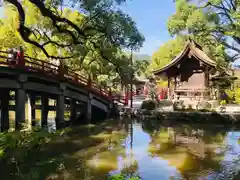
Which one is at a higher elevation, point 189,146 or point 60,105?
point 60,105

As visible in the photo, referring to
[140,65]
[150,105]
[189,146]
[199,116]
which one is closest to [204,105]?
[199,116]

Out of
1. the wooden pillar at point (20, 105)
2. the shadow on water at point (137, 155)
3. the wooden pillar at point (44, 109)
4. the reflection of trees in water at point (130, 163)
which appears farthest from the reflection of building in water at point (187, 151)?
the wooden pillar at point (44, 109)

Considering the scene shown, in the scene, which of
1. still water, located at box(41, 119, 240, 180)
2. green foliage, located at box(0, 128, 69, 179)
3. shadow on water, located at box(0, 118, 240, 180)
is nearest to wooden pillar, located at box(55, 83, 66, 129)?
shadow on water, located at box(0, 118, 240, 180)

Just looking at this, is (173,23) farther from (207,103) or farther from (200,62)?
(207,103)

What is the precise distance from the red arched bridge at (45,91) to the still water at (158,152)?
254 centimetres

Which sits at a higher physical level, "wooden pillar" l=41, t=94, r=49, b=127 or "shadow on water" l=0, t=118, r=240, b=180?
"wooden pillar" l=41, t=94, r=49, b=127

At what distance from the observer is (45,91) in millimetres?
18219

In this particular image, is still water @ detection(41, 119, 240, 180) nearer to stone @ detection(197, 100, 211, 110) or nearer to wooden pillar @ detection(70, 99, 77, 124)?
wooden pillar @ detection(70, 99, 77, 124)

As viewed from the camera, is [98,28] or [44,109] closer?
[98,28]

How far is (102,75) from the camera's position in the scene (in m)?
33.2

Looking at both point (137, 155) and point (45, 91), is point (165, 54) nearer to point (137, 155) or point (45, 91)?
point (45, 91)

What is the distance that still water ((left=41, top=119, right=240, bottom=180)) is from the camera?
10.5 m

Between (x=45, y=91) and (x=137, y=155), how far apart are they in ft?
25.8

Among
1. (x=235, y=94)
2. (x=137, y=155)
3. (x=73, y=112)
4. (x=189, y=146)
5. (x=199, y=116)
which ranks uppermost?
(x=235, y=94)
